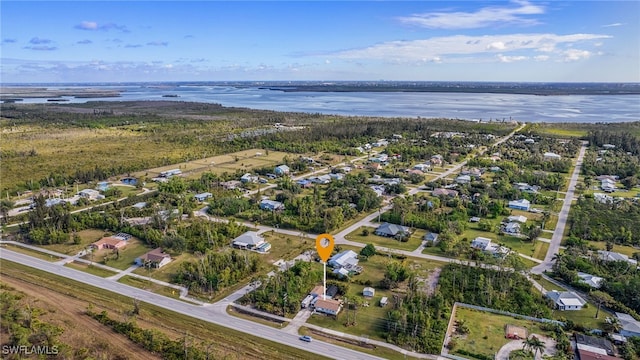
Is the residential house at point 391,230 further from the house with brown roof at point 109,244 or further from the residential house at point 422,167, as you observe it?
the residential house at point 422,167

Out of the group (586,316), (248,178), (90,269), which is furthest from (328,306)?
(248,178)

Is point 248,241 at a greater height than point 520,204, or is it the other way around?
point 520,204

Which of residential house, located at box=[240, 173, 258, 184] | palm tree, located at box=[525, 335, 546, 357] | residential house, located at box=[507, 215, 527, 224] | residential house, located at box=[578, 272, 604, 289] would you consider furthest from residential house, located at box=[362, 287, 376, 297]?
residential house, located at box=[240, 173, 258, 184]

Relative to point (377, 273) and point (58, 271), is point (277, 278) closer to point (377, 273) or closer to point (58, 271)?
point (377, 273)

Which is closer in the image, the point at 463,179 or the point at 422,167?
the point at 463,179

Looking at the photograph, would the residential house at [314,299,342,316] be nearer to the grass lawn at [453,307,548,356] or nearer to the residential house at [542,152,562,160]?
the grass lawn at [453,307,548,356]

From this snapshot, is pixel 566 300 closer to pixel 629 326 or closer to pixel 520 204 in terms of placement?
pixel 629 326

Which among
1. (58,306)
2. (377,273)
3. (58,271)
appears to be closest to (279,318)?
(377,273)
